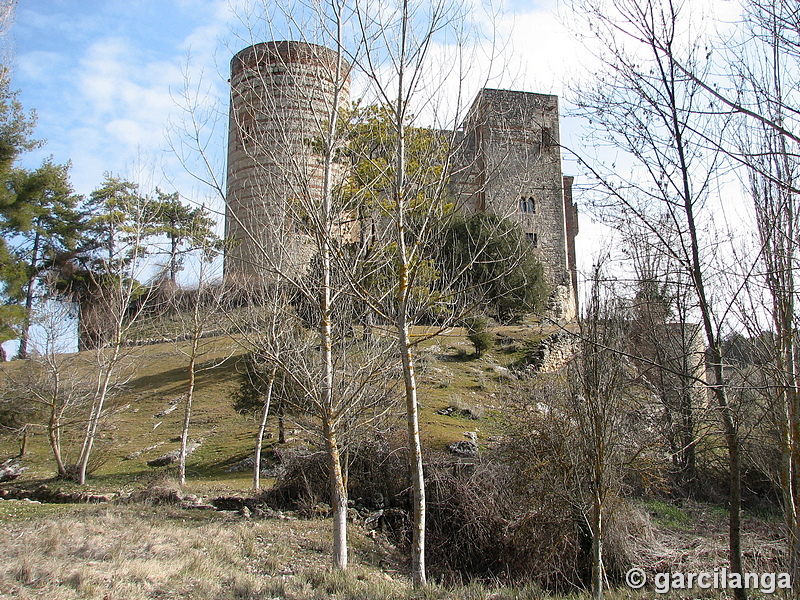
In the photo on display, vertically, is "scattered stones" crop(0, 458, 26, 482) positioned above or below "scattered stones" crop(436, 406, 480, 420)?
below

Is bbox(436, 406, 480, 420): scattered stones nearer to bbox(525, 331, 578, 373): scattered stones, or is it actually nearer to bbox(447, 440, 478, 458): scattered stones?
bbox(447, 440, 478, 458): scattered stones

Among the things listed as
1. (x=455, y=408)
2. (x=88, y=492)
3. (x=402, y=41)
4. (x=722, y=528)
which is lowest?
(x=722, y=528)

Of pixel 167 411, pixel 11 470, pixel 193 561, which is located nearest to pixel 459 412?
pixel 193 561

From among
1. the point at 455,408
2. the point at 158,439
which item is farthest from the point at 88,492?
the point at 455,408

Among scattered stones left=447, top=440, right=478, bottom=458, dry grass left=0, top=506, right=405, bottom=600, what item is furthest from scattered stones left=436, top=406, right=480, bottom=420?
dry grass left=0, top=506, right=405, bottom=600

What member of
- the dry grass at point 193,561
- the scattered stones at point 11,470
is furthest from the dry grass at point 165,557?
the scattered stones at point 11,470

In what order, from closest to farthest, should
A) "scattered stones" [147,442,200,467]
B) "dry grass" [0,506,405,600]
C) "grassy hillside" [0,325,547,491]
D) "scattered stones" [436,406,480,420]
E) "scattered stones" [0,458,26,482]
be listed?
"dry grass" [0,506,405,600] < "scattered stones" [0,458,26,482] < "grassy hillside" [0,325,547,491] < "scattered stones" [147,442,200,467] < "scattered stones" [436,406,480,420]

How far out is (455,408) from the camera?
47.4 ft

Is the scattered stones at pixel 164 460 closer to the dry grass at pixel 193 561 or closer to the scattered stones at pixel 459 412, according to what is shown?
the dry grass at pixel 193 561

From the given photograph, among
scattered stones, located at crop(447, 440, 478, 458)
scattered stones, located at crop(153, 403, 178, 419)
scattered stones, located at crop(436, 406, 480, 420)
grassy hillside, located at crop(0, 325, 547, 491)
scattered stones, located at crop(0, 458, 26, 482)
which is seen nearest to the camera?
scattered stones, located at crop(447, 440, 478, 458)

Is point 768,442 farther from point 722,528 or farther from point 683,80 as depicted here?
point 683,80

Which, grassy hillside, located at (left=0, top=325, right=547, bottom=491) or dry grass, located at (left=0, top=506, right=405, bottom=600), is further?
grassy hillside, located at (left=0, top=325, right=547, bottom=491)

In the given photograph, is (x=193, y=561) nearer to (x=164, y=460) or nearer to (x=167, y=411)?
(x=164, y=460)

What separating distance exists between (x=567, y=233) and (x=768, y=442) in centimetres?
2904
